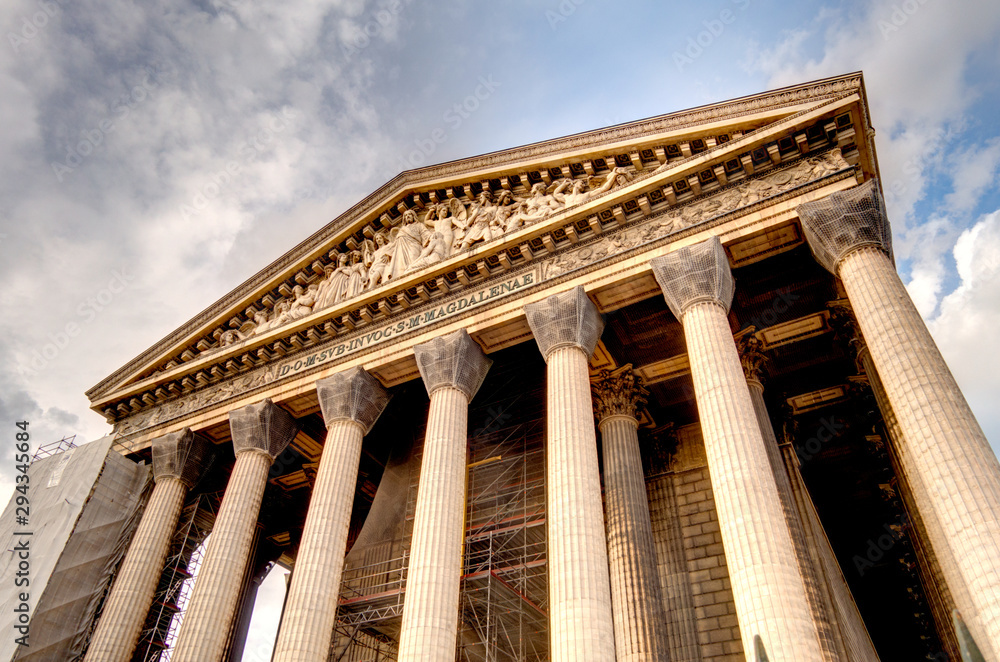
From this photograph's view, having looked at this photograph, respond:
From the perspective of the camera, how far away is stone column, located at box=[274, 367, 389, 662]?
39.6ft

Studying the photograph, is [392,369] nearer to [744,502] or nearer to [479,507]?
[479,507]

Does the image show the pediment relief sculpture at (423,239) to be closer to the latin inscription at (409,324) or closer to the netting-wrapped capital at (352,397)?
the latin inscription at (409,324)

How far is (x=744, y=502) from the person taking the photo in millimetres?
9484

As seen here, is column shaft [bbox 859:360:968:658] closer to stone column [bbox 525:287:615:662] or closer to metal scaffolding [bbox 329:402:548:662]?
stone column [bbox 525:287:615:662]

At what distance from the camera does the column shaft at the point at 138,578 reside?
14617 mm

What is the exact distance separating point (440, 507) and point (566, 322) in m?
4.05

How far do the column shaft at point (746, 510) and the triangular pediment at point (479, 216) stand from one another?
3.16 metres

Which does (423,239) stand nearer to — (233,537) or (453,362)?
(453,362)

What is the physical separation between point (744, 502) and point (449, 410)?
19.7ft

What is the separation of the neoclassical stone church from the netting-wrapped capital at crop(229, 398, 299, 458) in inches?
2.3

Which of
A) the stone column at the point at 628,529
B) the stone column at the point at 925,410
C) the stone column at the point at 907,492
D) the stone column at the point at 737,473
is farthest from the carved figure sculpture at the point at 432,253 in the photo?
the stone column at the point at 907,492

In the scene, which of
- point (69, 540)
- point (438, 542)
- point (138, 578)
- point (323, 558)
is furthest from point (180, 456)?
point (438, 542)

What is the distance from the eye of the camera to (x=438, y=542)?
39.0 ft

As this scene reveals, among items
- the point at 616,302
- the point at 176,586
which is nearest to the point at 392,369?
the point at 616,302
